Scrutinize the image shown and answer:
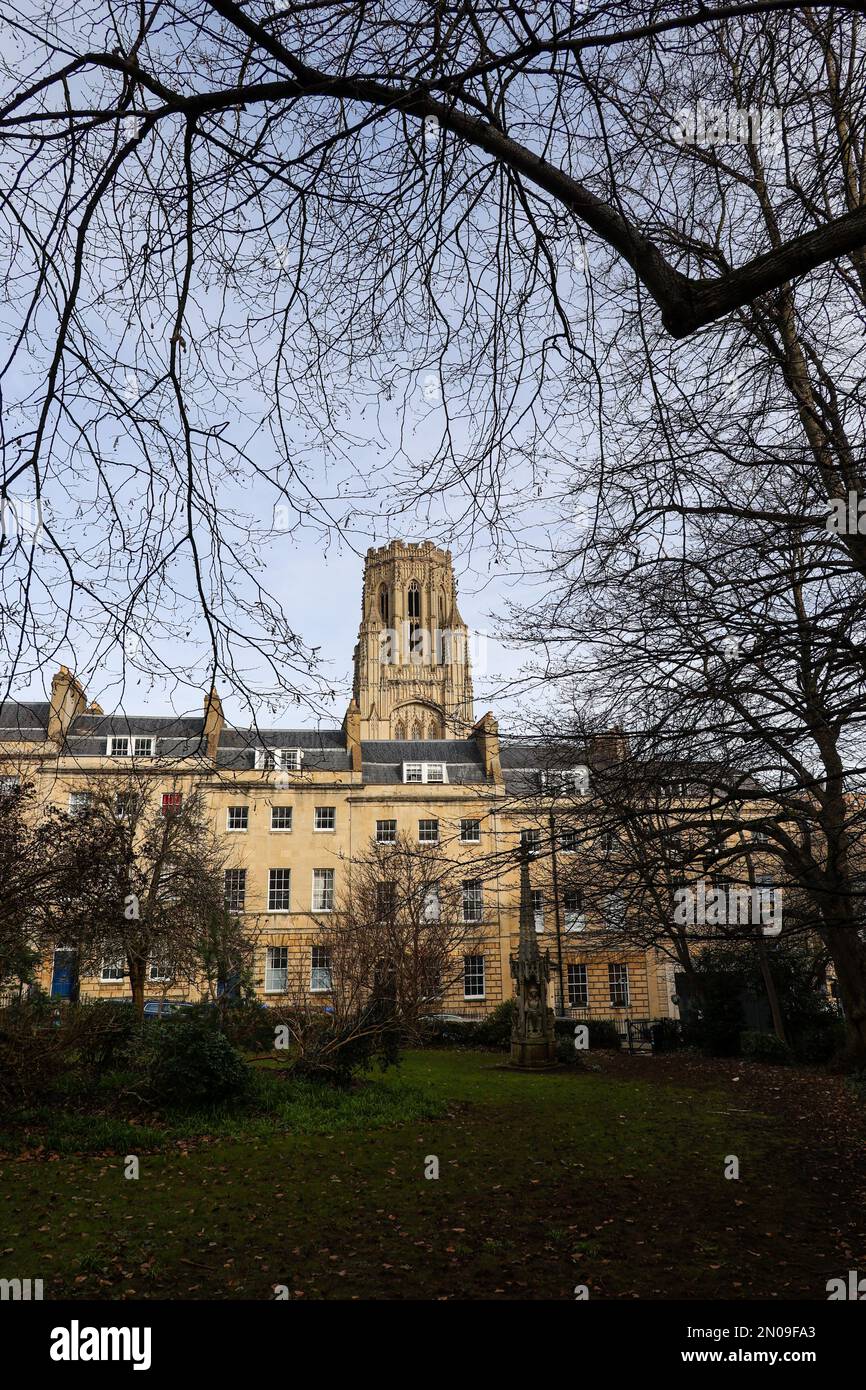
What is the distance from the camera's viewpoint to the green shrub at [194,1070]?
1195 cm

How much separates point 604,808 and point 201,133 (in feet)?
16.4

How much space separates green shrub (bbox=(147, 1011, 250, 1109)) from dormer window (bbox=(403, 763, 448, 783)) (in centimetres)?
2717

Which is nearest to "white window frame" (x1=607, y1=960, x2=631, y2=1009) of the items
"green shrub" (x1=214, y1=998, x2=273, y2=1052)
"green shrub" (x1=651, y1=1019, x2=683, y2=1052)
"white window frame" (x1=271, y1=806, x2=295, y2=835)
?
"green shrub" (x1=651, y1=1019, x2=683, y2=1052)

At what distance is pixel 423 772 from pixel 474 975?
918cm

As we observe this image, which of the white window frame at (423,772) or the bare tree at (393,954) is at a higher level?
the white window frame at (423,772)

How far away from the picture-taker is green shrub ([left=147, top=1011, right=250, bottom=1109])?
39.2 feet

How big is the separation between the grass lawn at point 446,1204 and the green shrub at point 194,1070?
2.28 ft

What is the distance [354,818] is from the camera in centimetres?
3750

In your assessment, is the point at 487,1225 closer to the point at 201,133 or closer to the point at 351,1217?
the point at 351,1217

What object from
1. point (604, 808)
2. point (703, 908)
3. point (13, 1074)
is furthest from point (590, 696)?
point (703, 908)

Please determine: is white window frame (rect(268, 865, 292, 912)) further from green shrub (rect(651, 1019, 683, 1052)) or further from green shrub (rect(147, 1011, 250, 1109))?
green shrub (rect(147, 1011, 250, 1109))

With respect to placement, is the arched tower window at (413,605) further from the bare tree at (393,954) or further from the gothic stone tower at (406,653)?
the bare tree at (393,954)

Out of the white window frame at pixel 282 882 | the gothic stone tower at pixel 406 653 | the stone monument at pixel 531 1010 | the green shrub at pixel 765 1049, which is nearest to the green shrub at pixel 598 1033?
the green shrub at pixel 765 1049
